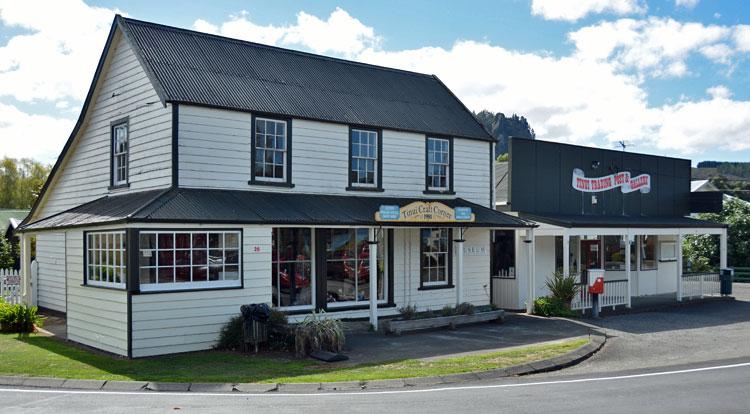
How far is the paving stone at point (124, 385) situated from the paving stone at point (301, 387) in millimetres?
2378

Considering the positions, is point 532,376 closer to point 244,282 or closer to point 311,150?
point 244,282

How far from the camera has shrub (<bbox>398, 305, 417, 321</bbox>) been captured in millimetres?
18875

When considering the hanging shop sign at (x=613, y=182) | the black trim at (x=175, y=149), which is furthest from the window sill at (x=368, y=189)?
the hanging shop sign at (x=613, y=182)

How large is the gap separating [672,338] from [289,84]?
12.3 m

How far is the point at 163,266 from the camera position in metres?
15.3

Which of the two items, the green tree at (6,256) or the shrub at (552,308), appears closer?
the shrub at (552,308)

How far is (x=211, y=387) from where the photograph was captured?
1183 centimetres

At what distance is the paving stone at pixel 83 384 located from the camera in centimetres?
→ 1184

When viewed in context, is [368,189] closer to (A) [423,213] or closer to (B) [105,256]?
(A) [423,213]

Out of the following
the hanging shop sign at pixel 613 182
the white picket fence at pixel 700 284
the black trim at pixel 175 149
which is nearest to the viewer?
the black trim at pixel 175 149

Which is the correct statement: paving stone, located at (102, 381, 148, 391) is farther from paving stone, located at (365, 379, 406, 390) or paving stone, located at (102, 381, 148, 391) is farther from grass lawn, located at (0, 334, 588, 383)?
paving stone, located at (365, 379, 406, 390)

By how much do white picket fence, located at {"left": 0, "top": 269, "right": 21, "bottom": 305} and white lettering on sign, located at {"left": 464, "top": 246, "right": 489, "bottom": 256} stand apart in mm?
14821

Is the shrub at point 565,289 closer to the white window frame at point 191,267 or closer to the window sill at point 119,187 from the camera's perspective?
the white window frame at point 191,267

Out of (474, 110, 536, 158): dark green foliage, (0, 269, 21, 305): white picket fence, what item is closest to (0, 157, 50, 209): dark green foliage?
(0, 269, 21, 305): white picket fence
